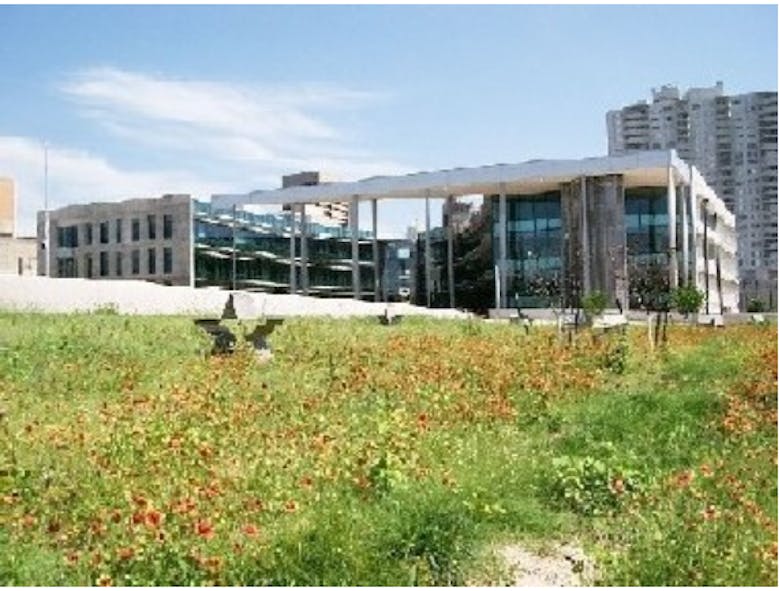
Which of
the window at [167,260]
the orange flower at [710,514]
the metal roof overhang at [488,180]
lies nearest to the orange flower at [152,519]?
the orange flower at [710,514]

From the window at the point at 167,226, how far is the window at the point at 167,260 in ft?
3.94

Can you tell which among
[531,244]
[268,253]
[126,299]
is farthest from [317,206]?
[126,299]

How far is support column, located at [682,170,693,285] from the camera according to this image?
242 ft

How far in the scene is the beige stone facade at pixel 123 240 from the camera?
87.4m

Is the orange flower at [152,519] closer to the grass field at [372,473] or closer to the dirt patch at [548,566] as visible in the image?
the grass field at [372,473]

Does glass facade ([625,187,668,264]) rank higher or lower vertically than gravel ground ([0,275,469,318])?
higher

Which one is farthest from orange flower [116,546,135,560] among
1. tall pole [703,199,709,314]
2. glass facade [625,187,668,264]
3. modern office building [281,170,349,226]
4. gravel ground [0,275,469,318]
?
modern office building [281,170,349,226]

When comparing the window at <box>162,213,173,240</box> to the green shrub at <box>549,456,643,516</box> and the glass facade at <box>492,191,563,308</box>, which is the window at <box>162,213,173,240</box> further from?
the green shrub at <box>549,456,643,516</box>

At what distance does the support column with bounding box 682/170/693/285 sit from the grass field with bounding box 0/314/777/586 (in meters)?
60.0

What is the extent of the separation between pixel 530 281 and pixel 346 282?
35.8m

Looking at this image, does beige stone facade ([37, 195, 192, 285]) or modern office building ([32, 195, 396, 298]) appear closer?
beige stone facade ([37, 195, 192, 285])

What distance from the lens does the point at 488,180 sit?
74.1 metres

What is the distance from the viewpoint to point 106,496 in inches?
299

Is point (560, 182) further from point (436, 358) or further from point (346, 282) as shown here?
point (436, 358)
